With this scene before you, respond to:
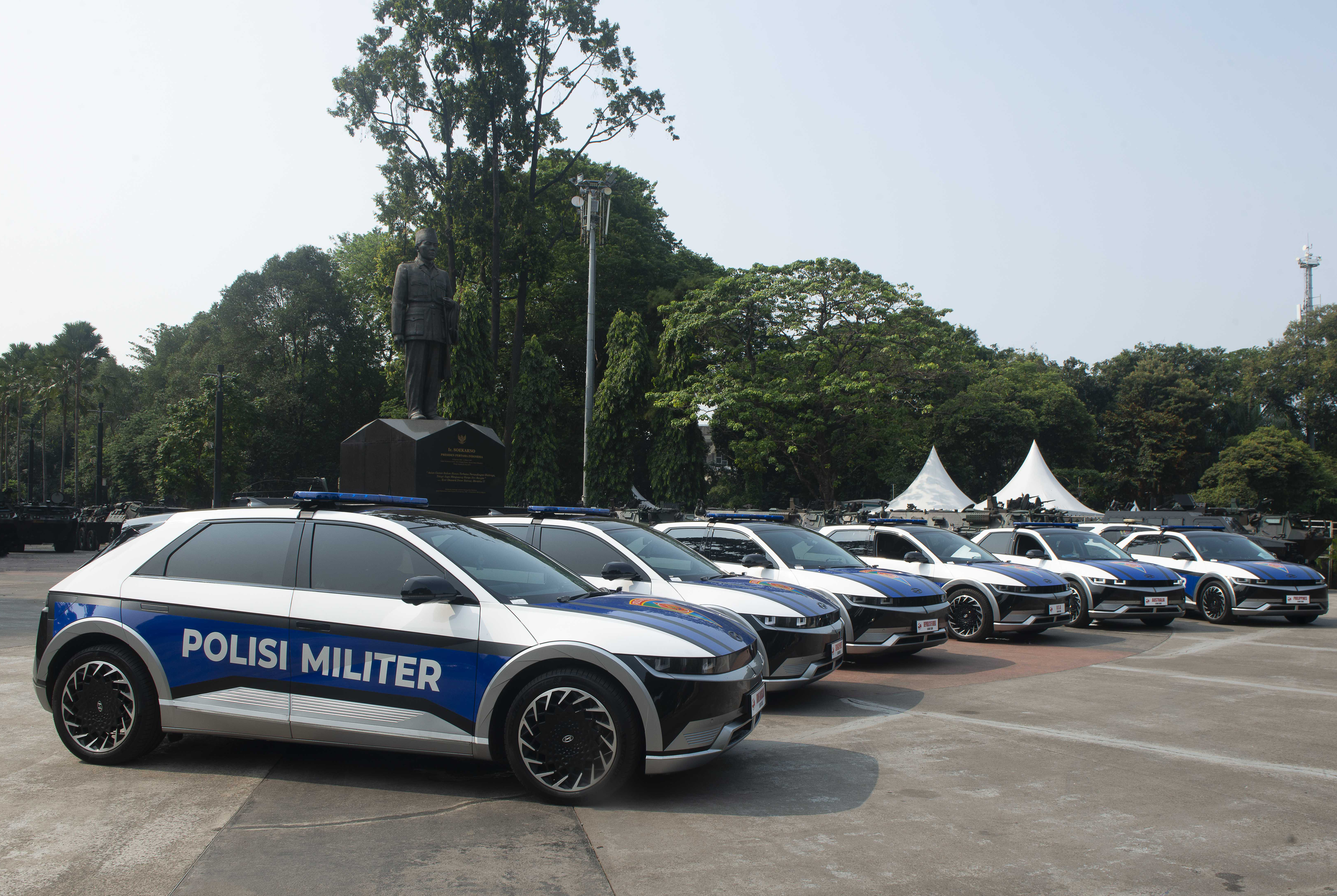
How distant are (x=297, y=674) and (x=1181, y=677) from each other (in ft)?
27.1

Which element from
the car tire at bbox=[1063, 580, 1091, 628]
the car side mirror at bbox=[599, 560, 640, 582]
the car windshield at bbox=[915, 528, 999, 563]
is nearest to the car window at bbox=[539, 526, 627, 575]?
the car side mirror at bbox=[599, 560, 640, 582]

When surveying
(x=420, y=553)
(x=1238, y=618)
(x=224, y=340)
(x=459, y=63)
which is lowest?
(x=1238, y=618)

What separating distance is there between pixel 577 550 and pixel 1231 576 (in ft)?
38.4

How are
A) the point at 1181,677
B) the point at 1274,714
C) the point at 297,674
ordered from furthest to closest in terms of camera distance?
the point at 1181,677 < the point at 1274,714 < the point at 297,674

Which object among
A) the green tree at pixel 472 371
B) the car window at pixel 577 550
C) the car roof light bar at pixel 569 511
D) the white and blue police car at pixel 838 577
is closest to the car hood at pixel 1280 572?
the white and blue police car at pixel 838 577

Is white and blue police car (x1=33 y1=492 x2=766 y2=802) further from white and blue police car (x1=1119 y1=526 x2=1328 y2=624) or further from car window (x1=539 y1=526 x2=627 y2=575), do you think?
white and blue police car (x1=1119 y1=526 x2=1328 y2=624)

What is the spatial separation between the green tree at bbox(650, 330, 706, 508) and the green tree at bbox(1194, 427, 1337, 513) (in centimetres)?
2547

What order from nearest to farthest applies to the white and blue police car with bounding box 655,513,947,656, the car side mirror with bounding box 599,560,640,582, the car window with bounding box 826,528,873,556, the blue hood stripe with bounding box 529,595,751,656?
the blue hood stripe with bounding box 529,595,751,656
the car side mirror with bounding box 599,560,640,582
the white and blue police car with bounding box 655,513,947,656
the car window with bounding box 826,528,873,556

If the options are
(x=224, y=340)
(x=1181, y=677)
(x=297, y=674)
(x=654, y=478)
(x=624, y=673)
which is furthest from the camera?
(x=224, y=340)

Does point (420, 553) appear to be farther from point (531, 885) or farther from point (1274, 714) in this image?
point (1274, 714)

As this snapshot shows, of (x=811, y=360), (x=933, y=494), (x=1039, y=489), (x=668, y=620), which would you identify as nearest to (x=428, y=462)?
(x=668, y=620)

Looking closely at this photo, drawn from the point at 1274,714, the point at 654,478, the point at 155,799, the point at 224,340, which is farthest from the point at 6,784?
the point at 224,340

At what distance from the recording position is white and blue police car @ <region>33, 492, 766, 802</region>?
15.8ft

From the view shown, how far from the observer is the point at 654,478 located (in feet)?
109
